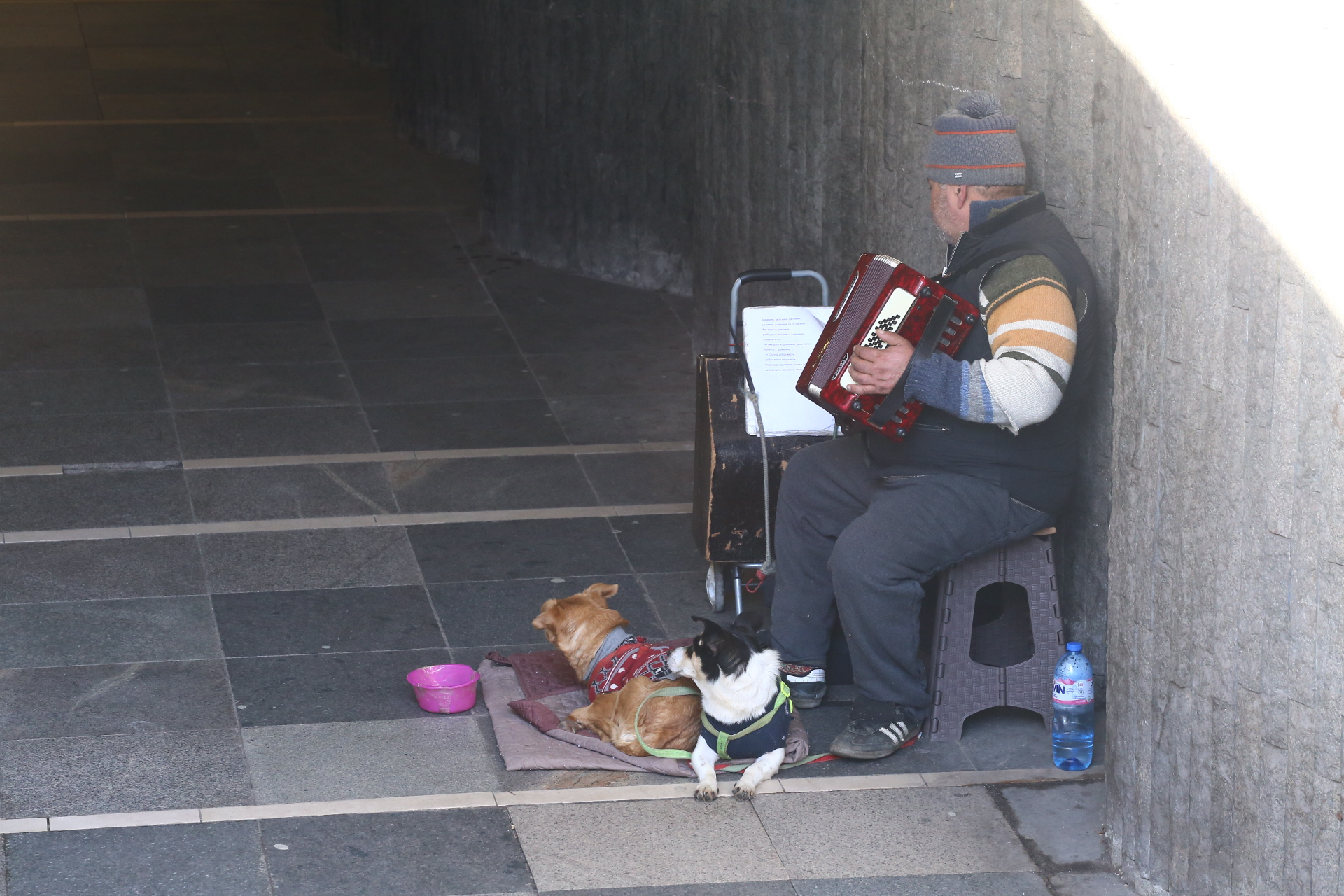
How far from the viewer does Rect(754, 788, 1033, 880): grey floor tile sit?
4.28 meters

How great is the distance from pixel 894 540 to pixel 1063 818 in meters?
0.91

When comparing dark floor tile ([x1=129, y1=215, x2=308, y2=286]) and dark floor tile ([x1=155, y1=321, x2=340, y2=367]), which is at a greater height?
dark floor tile ([x1=129, y1=215, x2=308, y2=286])

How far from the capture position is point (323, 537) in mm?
6531

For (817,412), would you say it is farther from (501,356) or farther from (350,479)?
(501,356)

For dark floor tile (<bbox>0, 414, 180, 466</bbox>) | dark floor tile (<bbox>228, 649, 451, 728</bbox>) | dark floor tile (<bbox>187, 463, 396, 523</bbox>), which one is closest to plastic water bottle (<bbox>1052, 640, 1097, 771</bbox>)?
dark floor tile (<bbox>228, 649, 451, 728</bbox>)

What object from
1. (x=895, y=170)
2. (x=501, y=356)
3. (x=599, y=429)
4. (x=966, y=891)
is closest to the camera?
(x=966, y=891)

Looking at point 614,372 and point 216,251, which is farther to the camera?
point 216,251

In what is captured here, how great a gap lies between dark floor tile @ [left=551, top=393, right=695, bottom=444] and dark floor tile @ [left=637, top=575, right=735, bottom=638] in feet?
5.02

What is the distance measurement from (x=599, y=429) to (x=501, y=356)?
4.33 ft

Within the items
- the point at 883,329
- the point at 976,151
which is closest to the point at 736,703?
the point at 883,329

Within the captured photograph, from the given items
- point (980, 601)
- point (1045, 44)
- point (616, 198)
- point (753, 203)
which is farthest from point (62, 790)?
point (616, 198)

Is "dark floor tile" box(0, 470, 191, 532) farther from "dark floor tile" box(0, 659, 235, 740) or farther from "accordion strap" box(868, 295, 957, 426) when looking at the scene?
"accordion strap" box(868, 295, 957, 426)

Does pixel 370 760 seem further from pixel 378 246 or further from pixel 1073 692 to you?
pixel 378 246

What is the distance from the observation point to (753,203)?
26.4ft
